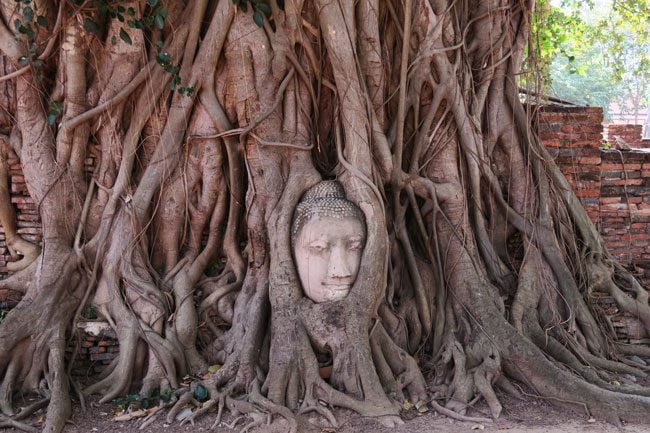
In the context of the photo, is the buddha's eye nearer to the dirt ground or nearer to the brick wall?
the dirt ground

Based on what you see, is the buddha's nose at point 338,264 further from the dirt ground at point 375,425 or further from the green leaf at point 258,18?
the green leaf at point 258,18

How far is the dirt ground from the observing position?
3.08 meters

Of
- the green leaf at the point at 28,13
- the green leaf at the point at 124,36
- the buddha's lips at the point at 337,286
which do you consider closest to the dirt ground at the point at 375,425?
the buddha's lips at the point at 337,286

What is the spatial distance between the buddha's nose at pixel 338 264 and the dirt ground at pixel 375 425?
30.5 inches

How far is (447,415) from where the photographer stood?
3279mm

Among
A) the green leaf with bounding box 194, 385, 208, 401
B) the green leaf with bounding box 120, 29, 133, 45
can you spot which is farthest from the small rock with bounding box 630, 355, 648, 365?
the green leaf with bounding box 120, 29, 133, 45

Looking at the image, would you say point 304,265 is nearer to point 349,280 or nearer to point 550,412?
point 349,280

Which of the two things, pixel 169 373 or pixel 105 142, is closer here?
pixel 169 373

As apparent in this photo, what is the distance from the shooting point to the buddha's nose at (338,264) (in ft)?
11.6

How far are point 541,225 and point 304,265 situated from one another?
184cm

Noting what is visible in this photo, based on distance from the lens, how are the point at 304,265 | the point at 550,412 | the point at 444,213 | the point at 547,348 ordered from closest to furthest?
the point at 550,412, the point at 304,265, the point at 547,348, the point at 444,213

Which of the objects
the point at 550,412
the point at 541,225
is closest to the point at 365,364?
the point at 550,412

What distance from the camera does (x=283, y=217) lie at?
3.69m

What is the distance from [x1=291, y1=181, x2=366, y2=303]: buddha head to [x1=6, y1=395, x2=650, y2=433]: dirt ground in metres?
0.74
